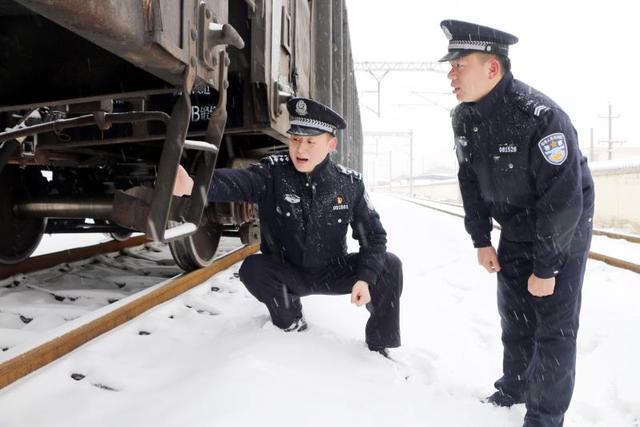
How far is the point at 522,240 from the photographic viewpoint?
205 centimetres

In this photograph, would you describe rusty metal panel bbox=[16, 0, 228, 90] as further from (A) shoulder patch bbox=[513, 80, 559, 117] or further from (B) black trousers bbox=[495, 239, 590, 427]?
(B) black trousers bbox=[495, 239, 590, 427]

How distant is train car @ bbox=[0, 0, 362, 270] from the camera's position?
1.52m

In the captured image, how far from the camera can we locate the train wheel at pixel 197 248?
12.9 feet

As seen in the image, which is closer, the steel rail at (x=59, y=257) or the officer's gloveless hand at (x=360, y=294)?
the officer's gloveless hand at (x=360, y=294)

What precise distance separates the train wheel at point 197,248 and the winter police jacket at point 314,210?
1.47 metres

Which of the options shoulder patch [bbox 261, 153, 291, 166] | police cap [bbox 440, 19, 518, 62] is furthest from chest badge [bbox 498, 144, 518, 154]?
shoulder patch [bbox 261, 153, 291, 166]

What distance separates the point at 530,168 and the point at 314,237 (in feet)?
3.56

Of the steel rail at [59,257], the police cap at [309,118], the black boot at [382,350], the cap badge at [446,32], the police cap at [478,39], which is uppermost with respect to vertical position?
the cap badge at [446,32]

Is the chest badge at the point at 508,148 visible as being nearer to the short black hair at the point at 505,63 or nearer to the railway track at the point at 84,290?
the short black hair at the point at 505,63

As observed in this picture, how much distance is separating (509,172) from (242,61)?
5.48 ft

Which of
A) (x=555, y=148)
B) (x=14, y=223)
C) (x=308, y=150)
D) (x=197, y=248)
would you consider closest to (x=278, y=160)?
(x=308, y=150)

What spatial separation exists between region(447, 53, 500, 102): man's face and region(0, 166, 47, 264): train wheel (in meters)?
3.16

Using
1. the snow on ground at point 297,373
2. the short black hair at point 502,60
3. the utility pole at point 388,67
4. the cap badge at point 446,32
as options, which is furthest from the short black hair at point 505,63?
the utility pole at point 388,67

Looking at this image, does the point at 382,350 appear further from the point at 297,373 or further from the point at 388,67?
the point at 388,67
